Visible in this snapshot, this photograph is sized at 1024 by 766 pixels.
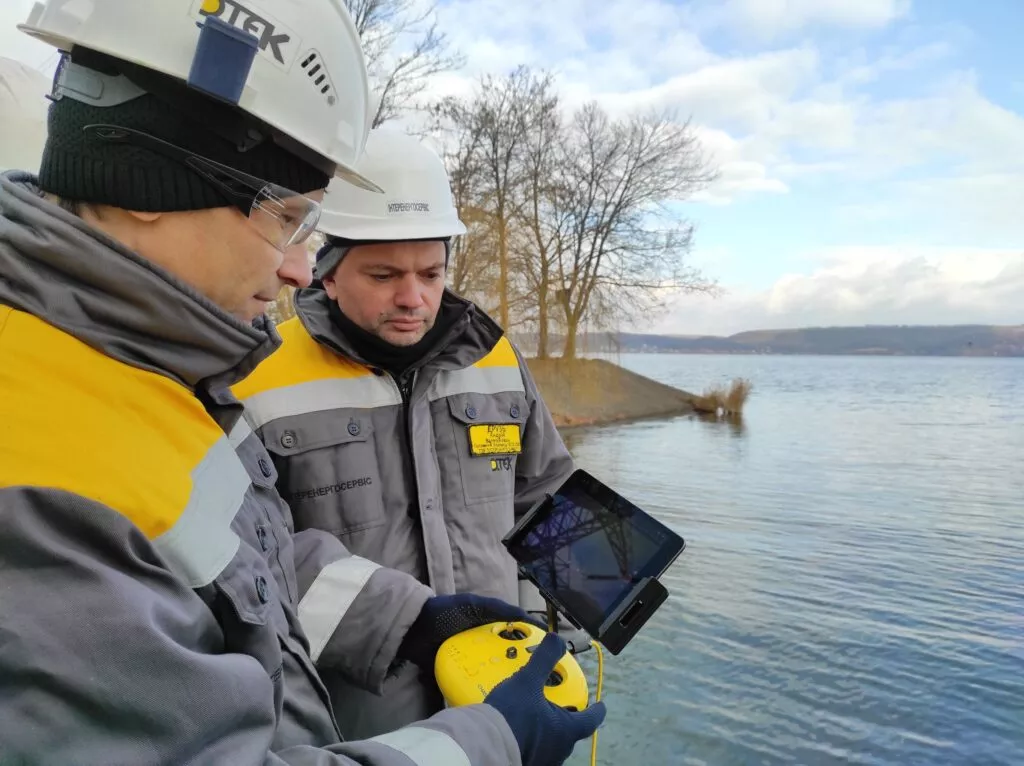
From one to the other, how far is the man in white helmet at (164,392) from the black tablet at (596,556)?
1.09ft

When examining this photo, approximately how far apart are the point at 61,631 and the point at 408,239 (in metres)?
1.69

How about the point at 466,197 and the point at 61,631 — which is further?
the point at 466,197

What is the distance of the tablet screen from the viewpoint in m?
1.85

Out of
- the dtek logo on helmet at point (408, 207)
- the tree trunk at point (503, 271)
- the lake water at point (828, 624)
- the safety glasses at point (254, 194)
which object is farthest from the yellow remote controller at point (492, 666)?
the tree trunk at point (503, 271)

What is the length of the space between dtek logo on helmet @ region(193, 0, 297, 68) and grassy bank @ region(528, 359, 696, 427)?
21.8 meters

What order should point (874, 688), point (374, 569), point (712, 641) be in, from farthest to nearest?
point (712, 641)
point (874, 688)
point (374, 569)

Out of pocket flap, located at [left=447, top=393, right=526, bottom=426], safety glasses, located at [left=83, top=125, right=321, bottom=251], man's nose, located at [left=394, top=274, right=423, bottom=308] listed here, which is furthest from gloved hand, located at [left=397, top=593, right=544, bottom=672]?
safety glasses, located at [left=83, top=125, right=321, bottom=251]

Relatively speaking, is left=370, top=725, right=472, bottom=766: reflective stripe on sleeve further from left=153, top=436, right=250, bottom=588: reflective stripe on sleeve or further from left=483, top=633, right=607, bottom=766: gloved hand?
left=153, top=436, right=250, bottom=588: reflective stripe on sleeve

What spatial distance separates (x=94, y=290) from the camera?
1.01 m

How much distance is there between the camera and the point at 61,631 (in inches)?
32.3

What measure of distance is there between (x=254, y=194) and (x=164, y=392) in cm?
34

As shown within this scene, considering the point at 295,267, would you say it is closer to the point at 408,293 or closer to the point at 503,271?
the point at 408,293

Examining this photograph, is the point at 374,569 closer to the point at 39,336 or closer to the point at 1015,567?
the point at 39,336

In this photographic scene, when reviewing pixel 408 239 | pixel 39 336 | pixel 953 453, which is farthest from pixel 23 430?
pixel 953 453
